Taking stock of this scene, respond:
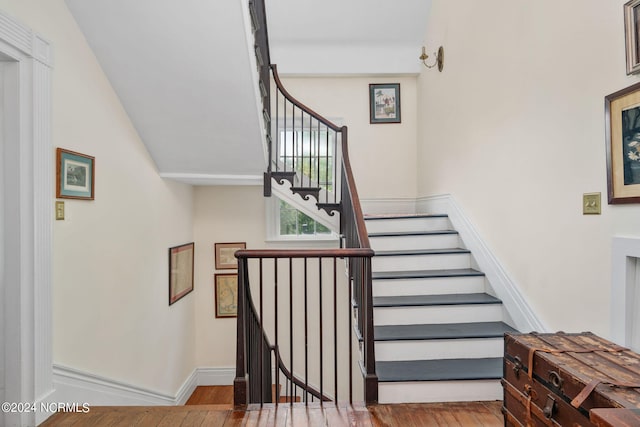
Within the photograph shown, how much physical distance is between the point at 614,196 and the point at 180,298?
411cm

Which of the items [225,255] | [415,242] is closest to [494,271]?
[415,242]

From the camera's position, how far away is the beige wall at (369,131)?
184 inches

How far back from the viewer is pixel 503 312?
101 inches

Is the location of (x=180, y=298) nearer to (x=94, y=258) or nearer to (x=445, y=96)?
(x=94, y=258)

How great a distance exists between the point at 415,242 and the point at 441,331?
3.38ft

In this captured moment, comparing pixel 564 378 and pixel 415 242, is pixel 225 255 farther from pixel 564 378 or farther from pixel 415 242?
pixel 564 378

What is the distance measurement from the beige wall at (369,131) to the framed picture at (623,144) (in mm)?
3070

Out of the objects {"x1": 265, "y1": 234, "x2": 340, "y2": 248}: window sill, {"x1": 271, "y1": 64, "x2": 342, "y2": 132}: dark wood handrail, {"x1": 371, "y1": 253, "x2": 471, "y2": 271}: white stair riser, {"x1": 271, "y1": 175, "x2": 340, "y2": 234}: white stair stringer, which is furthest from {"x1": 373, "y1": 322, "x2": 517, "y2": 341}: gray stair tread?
{"x1": 265, "y1": 234, "x2": 340, "y2": 248}: window sill

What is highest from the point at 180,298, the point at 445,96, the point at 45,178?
the point at 445,96

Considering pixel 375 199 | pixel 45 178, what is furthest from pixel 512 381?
pixel 375 199

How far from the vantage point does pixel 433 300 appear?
2.66 m

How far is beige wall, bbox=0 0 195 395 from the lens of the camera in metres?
2.10

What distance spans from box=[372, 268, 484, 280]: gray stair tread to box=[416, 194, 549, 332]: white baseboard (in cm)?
12

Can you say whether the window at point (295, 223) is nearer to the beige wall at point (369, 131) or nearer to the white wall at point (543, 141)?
the beige wall at point (369, 131)
